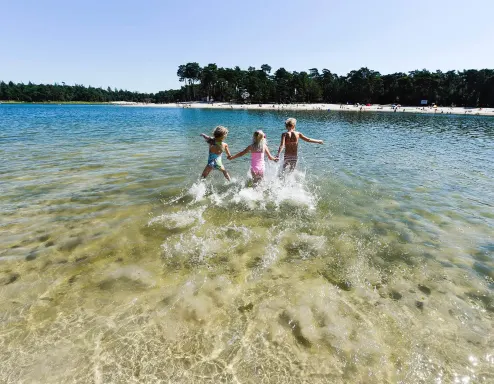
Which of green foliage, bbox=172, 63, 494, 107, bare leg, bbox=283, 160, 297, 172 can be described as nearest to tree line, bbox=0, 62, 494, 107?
green foliage, bbox=172, 63, 494, 107

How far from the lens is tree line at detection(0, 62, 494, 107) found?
10406 cm

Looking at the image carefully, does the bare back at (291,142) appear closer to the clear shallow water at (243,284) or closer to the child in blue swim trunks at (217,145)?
the clear shallow water at (243,284)

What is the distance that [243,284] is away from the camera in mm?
4703

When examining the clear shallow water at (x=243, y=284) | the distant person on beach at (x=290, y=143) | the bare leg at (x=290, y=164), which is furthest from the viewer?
the bare leg at (x=290, y=164)

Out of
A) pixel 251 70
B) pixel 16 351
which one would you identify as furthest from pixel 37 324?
pixel 251 70

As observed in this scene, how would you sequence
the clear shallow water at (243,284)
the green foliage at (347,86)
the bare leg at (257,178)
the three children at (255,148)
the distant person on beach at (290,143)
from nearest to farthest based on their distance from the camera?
1. the clear shallow water at (243,284)
2. the three children at (255,148)
3. the bare leg at (257,178)
4. the distant person on beach at (290,143)
5. the green foliage at (347,86)

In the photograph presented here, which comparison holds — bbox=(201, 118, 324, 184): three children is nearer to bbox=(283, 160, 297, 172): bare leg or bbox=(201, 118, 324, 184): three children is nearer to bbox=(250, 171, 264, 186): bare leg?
bbox=(250, 171, 264, 186): bare leg

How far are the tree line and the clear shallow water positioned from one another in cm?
12628

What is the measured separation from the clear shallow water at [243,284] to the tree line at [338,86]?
126281 millimetres

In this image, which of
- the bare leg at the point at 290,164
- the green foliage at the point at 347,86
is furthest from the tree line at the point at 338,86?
the bare leg at the point at 290,164

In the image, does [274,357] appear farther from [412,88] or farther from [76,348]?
[412,88]

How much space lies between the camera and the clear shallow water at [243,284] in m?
3.33

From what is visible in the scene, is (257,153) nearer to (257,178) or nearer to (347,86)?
(257,178)

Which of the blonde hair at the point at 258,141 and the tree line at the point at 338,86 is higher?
the tree line at the point at 338,86
